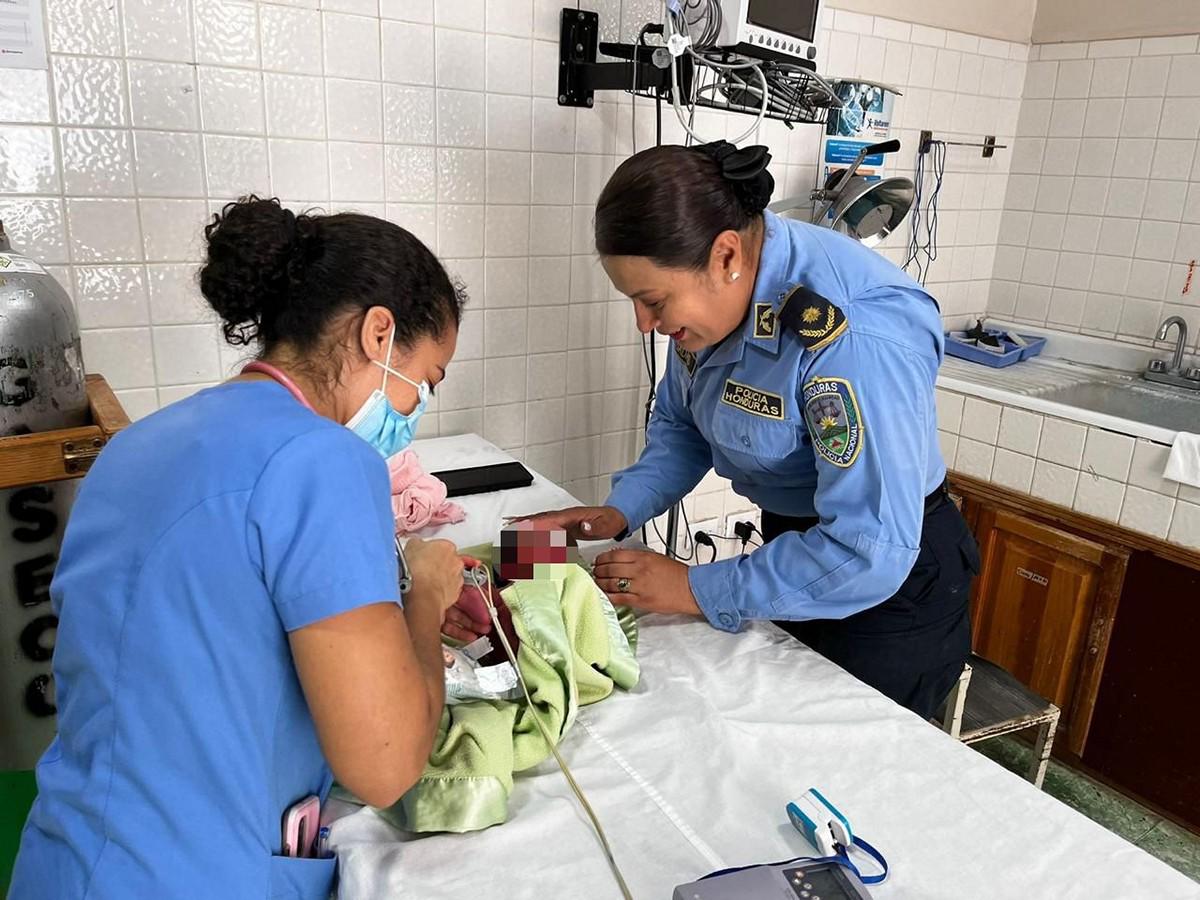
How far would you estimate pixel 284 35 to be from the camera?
→ 66.0 inches

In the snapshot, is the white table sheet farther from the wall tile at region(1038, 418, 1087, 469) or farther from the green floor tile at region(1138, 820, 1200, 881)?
the green floor tile at region(1138, 820, 1200, 881)

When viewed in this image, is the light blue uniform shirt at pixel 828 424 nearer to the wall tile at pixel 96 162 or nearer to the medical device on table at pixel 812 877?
the medical device on table at pixel 812 877

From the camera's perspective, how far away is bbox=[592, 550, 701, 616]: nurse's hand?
1283 mm

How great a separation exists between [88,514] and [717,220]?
2.77ft

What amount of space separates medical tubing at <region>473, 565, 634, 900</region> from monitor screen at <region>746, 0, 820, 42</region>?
1.21m

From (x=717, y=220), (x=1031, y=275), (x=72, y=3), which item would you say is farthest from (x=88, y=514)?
(x=1031, y=275)

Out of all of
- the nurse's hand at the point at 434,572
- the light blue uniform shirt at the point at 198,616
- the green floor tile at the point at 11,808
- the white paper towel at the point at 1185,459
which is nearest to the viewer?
the light blue uniform shirt at the point at 198,616

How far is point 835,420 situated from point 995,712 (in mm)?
1081

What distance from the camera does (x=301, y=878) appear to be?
2.73ft

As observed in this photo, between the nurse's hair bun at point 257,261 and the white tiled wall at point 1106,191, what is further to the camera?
the white tiled wall at point 1106,191

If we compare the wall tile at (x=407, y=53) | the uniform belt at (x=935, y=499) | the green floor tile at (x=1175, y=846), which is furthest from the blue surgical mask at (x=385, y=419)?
the green floor tile at (x=1175, y=846)

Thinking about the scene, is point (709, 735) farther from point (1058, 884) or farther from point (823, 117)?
point (823, 117)

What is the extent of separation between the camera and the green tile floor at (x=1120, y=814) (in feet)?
7.34

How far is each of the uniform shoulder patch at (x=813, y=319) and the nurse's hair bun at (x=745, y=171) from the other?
6.0 inches
